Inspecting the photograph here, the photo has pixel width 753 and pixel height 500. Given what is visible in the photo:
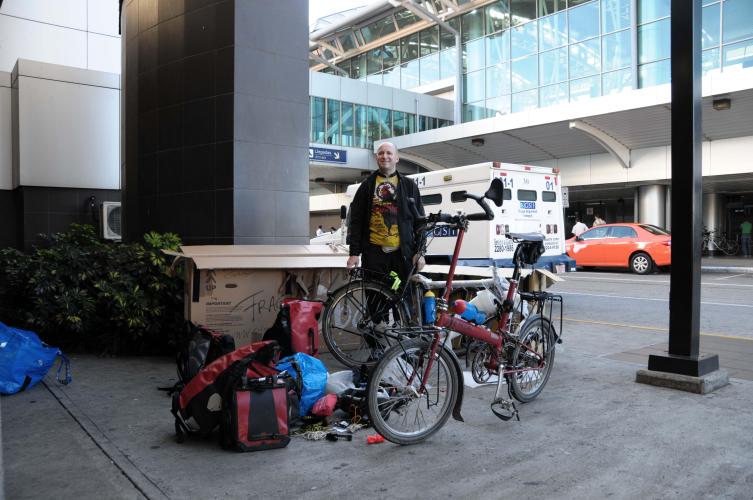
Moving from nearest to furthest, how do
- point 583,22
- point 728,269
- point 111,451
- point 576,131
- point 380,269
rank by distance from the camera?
point 111,451
point 380,269
point 728,269
point 576,131
point 583,22

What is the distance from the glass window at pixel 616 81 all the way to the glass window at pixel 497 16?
7.48 meters

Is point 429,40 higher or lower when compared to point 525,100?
higher

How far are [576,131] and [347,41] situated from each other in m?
23.9

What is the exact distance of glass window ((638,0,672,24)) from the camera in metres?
26.3

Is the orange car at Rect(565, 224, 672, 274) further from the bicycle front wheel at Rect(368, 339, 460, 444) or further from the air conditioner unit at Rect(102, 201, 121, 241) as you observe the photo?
the bicycle front wheel at Rect(368, 339, 460, 444)

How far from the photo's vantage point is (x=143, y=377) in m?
5.54

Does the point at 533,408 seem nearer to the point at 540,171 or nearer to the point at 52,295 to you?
the point at 52,295

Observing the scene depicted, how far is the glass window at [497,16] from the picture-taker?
33.4 meters

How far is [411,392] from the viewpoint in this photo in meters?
3.81

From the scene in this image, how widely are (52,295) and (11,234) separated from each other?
23.1ft

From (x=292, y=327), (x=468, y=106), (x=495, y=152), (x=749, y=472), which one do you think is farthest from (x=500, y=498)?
(x=468, y=106)

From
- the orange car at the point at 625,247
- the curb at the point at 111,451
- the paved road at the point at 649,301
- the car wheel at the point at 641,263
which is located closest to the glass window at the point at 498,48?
the orange car at the point at 625,247

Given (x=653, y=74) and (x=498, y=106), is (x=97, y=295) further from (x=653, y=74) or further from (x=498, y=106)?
(x=498, y=106)

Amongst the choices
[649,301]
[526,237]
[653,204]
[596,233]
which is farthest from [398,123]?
[526,237]
